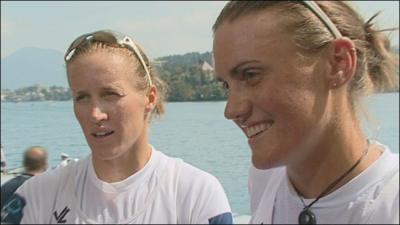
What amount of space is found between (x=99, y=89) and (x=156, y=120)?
0.34 meters

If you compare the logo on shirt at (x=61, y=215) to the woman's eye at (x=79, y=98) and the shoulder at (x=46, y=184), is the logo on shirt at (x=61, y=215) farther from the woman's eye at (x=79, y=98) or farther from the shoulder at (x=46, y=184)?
the woman's eye at (x=79, y=98)

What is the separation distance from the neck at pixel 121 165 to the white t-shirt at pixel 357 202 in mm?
739

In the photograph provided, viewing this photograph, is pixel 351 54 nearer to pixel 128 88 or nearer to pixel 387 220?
pixel 387 220

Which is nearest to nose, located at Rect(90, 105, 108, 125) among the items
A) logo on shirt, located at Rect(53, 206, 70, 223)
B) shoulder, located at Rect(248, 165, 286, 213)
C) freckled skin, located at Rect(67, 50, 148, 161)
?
freckled skin, located at Rect(67, 50, 148, 161)

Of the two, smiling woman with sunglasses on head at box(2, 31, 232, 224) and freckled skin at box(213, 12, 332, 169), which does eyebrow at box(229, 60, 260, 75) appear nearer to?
freckled skin at box(213, 12, 332, 169)

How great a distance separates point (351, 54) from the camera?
1.16 m

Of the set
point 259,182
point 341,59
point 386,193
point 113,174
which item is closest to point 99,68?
point 113,174

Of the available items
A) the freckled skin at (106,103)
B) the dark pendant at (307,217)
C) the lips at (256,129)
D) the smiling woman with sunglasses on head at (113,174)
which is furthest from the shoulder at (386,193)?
the freckled skin at (106,103)

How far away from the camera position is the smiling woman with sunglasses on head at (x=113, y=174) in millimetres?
1812

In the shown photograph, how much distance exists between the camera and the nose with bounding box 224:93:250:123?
45.6 inches

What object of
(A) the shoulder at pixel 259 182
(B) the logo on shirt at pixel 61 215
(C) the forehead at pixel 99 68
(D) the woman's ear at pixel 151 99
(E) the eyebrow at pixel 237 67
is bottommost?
(B) the logo on shirt at pixel 61 215

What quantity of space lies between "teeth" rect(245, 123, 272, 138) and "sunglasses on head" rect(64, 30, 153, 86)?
903 mm

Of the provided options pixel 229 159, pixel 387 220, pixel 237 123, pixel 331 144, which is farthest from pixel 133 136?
pixel 229 159

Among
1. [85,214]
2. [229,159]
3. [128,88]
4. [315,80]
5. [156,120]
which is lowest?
[229,159]
